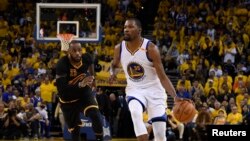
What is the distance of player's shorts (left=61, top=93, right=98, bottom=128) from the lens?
36.2 ft

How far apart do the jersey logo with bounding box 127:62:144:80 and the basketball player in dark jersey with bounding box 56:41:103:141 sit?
4.75 feet

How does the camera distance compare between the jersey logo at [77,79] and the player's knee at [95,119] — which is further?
the jersey logo at [77,79]

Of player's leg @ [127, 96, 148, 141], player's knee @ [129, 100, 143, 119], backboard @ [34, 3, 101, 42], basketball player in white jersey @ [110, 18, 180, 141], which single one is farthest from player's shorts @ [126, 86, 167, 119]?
backboard @ [34, 3, 101, 42]

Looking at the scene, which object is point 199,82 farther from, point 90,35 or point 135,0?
point 135,0

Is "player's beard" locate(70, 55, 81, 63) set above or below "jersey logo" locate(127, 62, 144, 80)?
above

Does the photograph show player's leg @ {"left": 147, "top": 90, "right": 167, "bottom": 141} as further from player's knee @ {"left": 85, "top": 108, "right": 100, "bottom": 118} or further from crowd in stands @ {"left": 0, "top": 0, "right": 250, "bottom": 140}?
crowd in stands @ {"left": 0, "top": 0, "right": 250, "bottom": 140}

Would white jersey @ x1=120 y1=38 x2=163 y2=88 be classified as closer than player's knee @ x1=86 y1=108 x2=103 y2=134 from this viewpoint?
Yes

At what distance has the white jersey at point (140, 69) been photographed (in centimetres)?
948

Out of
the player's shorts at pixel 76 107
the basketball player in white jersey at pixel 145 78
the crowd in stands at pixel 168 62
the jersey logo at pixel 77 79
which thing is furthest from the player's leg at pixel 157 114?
the crowd in stands at pixel 168 62

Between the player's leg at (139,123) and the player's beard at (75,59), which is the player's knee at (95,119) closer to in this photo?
the player's beard at (75,59)

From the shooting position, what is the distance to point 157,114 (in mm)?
9484

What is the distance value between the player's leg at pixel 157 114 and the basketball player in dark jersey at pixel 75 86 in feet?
5.36

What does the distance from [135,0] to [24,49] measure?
7189 millimetres

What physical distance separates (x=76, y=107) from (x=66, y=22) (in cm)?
892
